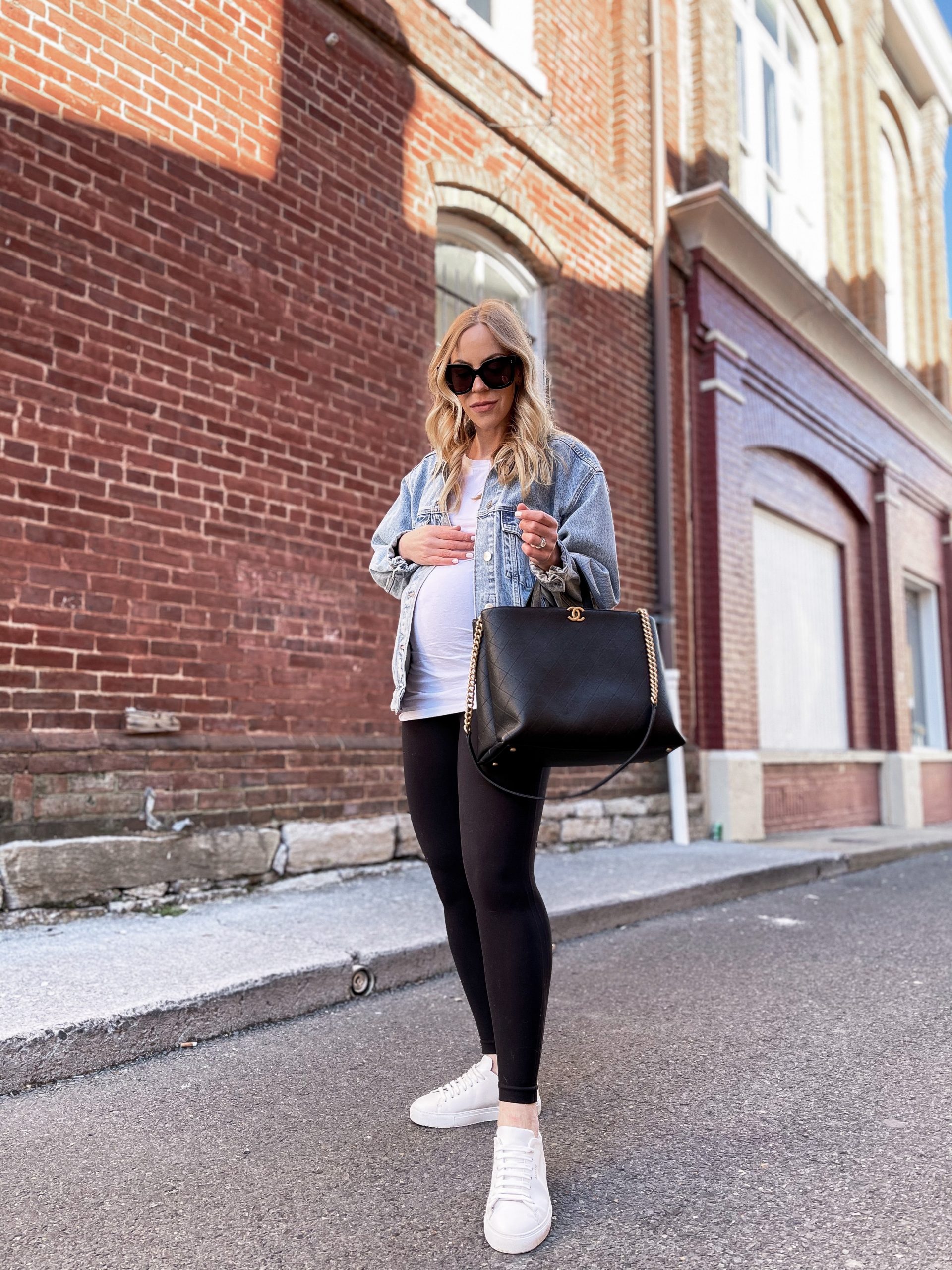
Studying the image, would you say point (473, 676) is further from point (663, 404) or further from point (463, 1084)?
point (663, 404)

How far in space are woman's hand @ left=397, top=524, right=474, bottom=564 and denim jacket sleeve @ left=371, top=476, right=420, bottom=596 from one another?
12 centimetres

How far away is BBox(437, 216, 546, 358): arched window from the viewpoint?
23.1ft

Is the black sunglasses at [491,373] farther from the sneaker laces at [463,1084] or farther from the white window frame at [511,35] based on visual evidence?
the white window frame at [511,35]

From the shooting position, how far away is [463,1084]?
2473 millimetres

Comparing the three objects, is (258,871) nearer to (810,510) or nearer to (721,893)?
(721,893)

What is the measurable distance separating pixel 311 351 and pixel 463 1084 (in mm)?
4238

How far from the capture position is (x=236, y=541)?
17.0 ft

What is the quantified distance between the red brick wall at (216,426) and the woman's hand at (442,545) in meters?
2.64

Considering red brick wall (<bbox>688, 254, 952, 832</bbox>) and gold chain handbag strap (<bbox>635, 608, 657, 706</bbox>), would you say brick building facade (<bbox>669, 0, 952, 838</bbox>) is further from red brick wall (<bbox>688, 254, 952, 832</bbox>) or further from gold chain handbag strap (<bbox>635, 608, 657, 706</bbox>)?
gold chain handbag strap (<bbox>635, 608, 657, 706</bbox>)

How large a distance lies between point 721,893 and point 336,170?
187 inches

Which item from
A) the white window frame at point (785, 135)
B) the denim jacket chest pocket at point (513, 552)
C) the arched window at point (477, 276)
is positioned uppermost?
the white window frame at point (785, 135)

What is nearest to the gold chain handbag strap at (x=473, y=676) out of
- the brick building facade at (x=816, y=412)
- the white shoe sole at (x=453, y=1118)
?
the white shoe sole at (x=453, y=1118)

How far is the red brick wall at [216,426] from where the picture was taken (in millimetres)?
4395

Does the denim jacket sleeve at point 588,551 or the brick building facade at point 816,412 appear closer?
the denim jacket sleeve at point 588,551
